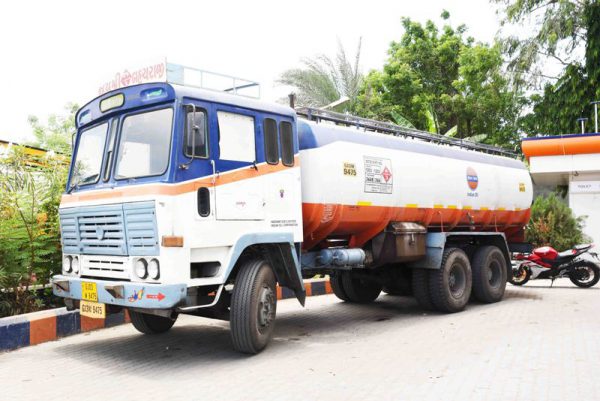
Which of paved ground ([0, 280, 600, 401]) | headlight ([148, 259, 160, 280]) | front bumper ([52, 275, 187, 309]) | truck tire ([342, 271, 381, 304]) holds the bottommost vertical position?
paved ground ([0, 280, 600, 401])

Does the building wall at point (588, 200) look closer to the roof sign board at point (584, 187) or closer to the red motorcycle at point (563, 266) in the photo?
the roof sign board at point (584, 187)

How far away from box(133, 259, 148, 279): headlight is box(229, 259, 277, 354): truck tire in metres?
0.95

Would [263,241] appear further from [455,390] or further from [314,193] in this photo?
[455,390]

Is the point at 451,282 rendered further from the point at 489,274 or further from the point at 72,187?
the point at 72,187

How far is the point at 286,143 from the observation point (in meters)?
6.91

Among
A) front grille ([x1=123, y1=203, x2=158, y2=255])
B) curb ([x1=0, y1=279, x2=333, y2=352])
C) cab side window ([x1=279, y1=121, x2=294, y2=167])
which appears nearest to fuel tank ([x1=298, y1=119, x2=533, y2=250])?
cab side window ([x1=279, y1=121, x2=294, y2=167])

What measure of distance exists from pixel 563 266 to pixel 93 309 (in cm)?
989

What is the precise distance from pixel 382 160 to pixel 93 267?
4.18 metres

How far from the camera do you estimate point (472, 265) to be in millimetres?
10164

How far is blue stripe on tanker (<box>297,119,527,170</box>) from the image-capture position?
739 centimetres

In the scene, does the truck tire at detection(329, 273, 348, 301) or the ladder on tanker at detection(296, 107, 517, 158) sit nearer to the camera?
the ladder on tanker at detection(296, 107, 517, 158)

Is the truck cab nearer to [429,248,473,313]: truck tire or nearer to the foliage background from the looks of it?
the foliage background

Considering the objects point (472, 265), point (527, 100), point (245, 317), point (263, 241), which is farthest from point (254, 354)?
point (527, 100)

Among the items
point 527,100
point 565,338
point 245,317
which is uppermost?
point 527,100
